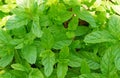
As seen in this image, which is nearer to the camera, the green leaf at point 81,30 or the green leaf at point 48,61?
the green leaf at point 48,61


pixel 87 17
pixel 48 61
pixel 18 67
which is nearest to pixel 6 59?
pixel 18 67

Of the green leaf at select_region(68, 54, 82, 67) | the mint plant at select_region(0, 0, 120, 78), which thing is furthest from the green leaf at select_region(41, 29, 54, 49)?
the green leaf at select_region(68, 54, 82, 67)

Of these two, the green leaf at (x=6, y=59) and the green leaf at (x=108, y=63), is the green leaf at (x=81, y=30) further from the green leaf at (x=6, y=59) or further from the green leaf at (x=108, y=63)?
the green leaf at (x=6, y=59)

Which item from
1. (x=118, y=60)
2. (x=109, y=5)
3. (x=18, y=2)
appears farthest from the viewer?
(x=109, y=5)

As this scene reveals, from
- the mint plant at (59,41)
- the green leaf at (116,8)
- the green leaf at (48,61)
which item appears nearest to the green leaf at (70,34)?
the mint plant at (59,41)

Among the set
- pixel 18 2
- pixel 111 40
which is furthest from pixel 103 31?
pixel 18 2

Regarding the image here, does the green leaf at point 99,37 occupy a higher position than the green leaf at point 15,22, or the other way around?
the green leaf at point 15,22

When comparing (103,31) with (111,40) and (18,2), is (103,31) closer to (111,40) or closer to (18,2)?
(111,40)
